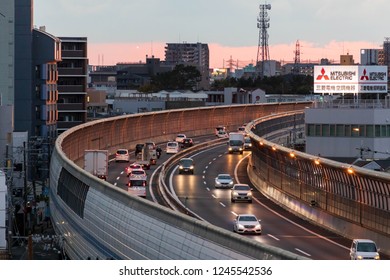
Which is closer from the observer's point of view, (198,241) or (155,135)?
(198,241)

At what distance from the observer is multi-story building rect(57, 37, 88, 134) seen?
119 metres

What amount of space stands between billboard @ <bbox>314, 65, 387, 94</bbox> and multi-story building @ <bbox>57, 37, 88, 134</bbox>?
3675 centimetres

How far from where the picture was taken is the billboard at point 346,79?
286ft

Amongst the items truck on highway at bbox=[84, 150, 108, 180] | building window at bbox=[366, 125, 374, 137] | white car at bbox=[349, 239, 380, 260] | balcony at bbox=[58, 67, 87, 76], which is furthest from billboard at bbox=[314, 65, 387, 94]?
white car at bbox=[349, 239, 380, 260]

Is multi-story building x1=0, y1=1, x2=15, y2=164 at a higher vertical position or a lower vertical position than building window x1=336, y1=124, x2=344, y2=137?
higher

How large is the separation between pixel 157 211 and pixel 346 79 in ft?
234

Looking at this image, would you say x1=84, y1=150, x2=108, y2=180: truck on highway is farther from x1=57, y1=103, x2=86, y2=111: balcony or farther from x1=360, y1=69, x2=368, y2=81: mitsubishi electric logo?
x1=57, y1=103, x2=86, y2=111: balcony

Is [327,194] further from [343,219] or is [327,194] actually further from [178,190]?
[178,190]

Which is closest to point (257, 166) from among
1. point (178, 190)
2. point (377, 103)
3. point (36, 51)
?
point (178, 190)

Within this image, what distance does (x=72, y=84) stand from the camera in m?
123

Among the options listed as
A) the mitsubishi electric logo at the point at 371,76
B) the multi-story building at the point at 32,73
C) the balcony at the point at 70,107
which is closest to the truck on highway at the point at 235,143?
the mitsubishi electric logo at the point at 371,76

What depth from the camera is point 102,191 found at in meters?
26.2

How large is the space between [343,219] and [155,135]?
2317 inches

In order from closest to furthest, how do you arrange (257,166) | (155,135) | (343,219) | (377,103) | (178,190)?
1. (343,219)
2. (178,190)
3. (257,166)
4. (377,103)
5. (155,135)
